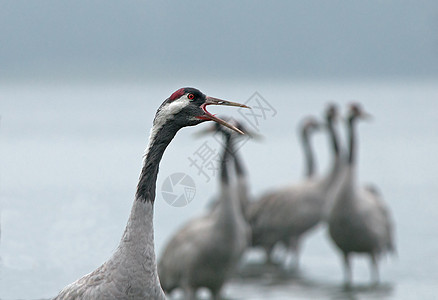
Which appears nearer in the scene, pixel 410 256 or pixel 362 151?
pixel 410 256

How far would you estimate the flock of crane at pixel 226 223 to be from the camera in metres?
3.83

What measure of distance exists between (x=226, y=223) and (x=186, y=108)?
368 centimetres

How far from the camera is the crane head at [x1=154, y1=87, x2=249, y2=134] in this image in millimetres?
3863

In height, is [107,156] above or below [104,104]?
below

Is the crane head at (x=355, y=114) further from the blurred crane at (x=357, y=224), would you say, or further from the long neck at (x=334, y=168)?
the blurred crane at (x=357, y=224)

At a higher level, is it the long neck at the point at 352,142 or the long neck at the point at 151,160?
the long neck at the point at 352,142

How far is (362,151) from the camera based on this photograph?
107 ft

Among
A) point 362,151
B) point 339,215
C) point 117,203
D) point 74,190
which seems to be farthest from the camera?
point 362,151

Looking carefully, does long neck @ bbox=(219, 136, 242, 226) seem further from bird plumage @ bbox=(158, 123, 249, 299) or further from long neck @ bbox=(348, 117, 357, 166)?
long neck @ bbox=(348, 117, 357, 166)

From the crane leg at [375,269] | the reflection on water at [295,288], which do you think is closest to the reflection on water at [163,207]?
the reflection on water at [295,288]

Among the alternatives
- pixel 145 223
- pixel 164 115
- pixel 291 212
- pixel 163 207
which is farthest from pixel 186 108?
pixel 163 207

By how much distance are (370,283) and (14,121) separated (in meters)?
49.4

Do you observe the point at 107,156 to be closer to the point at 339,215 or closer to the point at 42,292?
the point at 339,215

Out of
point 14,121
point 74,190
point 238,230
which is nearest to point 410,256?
point 238,230
